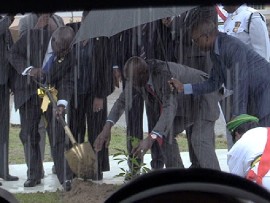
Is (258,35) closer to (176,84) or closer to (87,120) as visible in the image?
(176,84)

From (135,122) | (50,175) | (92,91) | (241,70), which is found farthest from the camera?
(50,175)

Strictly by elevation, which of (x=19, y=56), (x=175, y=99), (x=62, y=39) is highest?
(x=62, y=39)

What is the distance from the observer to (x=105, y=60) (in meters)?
6.57

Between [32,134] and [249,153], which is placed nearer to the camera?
[249,153]

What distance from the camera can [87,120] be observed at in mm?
6824

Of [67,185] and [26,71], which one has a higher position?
[26,71]

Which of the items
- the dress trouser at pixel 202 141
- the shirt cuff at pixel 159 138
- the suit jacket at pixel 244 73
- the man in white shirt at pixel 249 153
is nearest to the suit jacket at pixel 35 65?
the shirt cuff at pixel 159 138

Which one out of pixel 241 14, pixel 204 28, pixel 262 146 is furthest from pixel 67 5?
pixel 241 14

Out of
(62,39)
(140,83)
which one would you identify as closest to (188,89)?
(140,83)

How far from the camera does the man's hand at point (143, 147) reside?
5844 mm

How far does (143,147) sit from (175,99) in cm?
52

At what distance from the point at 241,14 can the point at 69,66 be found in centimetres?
158

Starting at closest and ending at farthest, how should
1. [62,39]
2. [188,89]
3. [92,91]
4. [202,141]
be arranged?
[188,89], [202,141], [62,39], [92,91]

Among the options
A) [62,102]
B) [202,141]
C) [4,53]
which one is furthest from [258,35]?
[4,53]
